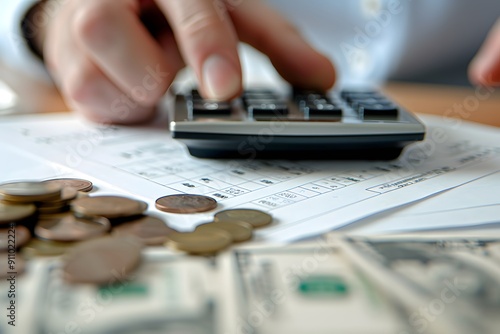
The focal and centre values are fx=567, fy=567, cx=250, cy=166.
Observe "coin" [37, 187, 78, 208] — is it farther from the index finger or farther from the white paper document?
the index finger

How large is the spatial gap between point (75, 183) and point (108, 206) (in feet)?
0.19

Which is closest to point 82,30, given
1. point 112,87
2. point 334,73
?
point 112,87

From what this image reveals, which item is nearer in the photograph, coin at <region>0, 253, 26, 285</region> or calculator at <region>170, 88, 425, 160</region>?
coin at <region>0, 253, 26, 285</region>

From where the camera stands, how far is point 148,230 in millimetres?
233

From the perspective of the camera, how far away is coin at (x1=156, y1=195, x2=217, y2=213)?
0.87 ft

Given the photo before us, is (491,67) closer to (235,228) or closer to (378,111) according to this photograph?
(378,111)

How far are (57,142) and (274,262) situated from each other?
0.26m

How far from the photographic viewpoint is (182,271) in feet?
0.66

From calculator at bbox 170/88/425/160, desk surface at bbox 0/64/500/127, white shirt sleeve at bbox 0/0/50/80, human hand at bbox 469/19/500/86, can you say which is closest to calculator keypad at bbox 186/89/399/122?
calculator at bbox 170/88/425/160

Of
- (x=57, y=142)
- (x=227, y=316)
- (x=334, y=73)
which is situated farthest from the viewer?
(x=334, y=73)

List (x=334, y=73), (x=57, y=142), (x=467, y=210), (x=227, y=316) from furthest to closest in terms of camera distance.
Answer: (x=334, y=73) → (x=57, y=142) → (x=467, y=210) → (x=227, y=316)

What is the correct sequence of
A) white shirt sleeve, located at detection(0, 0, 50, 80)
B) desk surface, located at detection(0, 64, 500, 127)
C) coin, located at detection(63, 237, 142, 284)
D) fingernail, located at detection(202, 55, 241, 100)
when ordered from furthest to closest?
white shirt sleeve, located at detection(0, 0, 50, 80) < desk surface, located at detection(0, 64, 500, 127) < fingernail, located at detection(202, 55, 241, 100) < coin, located at detection(63, 237, 142, 284)

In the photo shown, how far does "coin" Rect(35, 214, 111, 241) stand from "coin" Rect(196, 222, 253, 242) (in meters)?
0.04

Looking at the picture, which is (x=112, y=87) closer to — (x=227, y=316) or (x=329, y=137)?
(x=329, y=137)
